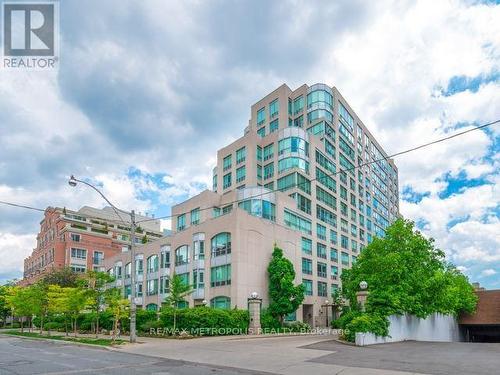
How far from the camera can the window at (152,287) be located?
5384 cm

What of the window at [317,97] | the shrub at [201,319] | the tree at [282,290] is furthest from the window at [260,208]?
the window at [317,97]

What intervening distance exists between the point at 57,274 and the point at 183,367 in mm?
49703

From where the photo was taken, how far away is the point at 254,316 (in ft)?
122

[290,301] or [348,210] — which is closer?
[290,301]

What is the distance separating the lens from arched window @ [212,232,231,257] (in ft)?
140

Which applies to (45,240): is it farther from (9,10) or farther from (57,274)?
(9,10)

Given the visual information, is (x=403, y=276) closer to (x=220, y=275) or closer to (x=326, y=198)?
(x=220, y=275)

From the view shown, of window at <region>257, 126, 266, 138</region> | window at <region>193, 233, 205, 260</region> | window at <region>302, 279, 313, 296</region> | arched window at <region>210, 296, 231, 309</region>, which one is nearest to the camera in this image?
arched window at <region>210, 296, 231, 309</region>

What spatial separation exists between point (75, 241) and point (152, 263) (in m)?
31.5

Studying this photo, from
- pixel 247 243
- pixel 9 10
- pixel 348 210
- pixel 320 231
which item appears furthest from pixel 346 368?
pixel 348 210

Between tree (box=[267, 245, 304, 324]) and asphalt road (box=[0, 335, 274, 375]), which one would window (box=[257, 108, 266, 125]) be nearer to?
tree (box=[267, 245, 304, 324])

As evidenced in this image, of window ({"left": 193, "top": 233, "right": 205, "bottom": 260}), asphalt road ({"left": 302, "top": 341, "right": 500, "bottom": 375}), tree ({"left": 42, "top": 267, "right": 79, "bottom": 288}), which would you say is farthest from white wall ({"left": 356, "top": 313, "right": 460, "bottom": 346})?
tree ({"left": 42, "top": 267, "right": 79, "bottom": 288})

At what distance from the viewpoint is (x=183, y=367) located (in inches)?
625

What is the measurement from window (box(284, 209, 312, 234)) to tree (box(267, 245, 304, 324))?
9.22 metres
